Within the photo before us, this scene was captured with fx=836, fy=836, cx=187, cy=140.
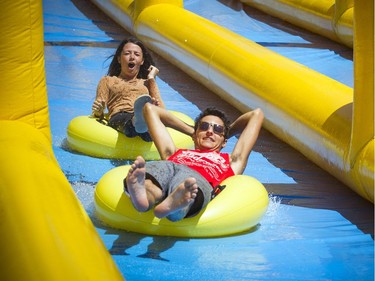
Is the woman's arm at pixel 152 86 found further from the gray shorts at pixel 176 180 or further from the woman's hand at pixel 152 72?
the gray shorts at pixel 176 180

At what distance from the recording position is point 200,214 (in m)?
3.10

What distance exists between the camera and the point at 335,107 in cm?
391

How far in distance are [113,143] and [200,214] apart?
3.73ft

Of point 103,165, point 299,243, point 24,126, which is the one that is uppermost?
point 24,126

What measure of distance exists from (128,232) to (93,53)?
369 cm

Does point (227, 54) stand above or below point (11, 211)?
below

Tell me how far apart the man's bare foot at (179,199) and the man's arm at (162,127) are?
27.2 inches

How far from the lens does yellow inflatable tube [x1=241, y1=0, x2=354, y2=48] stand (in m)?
6.71

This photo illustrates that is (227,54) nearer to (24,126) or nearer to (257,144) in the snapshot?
(257,144)

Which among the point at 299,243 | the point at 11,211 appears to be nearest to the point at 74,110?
the point at 299,243

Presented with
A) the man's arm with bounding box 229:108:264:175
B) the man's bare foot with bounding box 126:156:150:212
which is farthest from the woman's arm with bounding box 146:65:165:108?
the man's bare foot with bounding box 126:156:150:212

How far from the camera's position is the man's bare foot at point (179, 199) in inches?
113

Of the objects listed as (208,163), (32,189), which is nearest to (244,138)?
(208,163)

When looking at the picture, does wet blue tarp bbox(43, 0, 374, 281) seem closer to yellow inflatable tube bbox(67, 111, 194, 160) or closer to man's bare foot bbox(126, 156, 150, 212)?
yellow inflatable tube bbox(67, 111, 194, 160)
